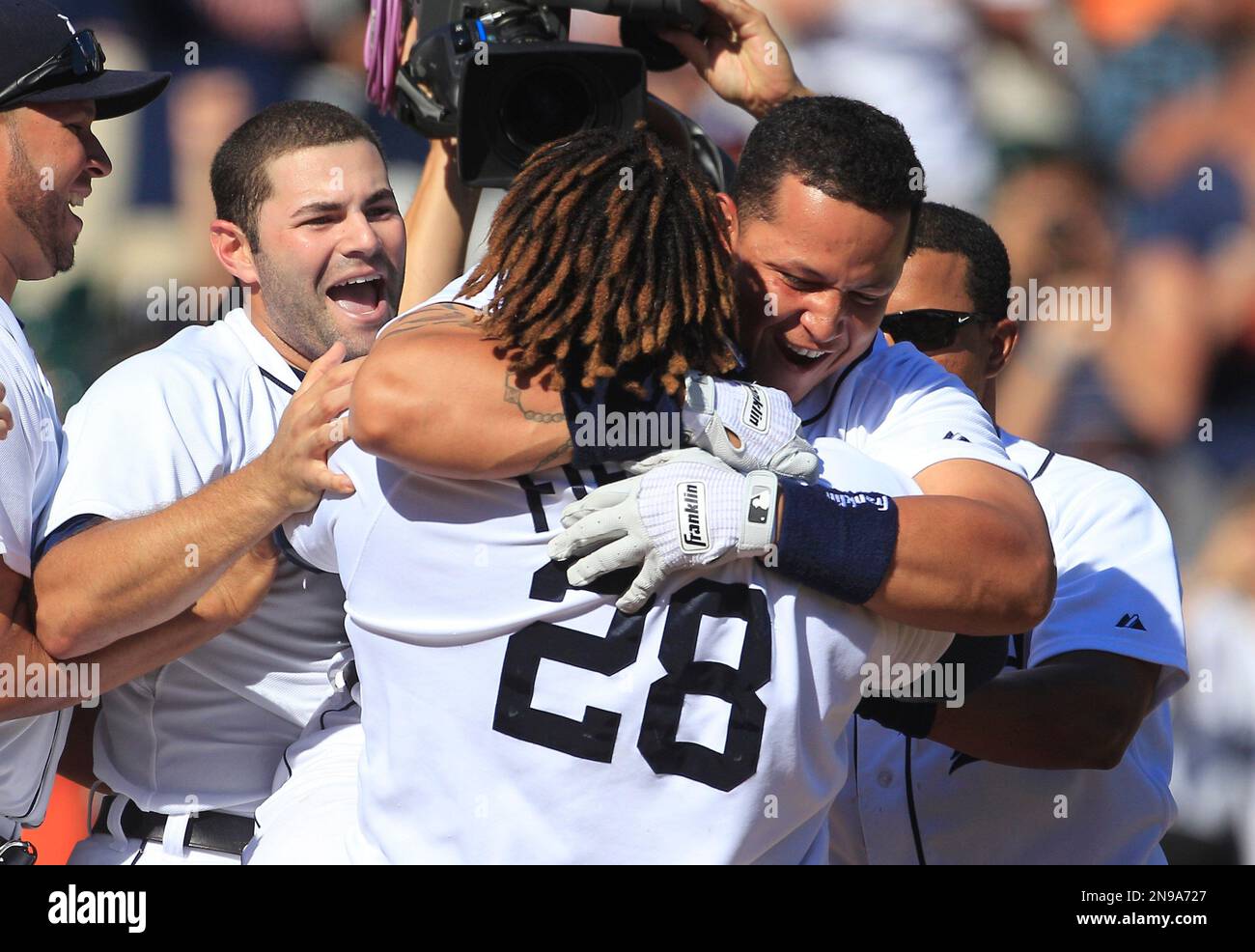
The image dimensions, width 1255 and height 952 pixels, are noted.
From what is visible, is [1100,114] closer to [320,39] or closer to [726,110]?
[726,110]

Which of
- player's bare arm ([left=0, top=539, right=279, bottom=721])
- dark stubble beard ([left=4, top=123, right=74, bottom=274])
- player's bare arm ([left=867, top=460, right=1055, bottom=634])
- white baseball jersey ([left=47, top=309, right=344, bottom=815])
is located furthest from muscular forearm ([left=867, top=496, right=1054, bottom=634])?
dark stubble beard ([left=4, top=123, right=74, bottom=274])

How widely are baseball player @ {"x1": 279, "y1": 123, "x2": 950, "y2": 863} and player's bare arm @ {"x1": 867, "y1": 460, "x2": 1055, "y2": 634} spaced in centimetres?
6

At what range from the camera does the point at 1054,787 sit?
7.82 ft

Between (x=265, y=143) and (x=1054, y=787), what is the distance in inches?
72.7

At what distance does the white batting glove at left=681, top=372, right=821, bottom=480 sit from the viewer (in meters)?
1.60

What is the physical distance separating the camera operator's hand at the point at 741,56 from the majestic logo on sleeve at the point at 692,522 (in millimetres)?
1493

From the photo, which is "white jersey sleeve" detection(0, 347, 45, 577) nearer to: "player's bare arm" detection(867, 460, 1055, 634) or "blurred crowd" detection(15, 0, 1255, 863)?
"player's bare arm" detection(867, 460, 1055, 634)

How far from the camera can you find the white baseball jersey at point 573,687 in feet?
5.27

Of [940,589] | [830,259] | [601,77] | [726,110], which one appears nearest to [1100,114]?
[726,110]

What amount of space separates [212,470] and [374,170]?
707 mm

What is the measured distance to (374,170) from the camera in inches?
103

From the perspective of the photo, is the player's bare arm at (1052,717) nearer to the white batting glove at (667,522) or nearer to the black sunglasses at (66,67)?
the white batting glove at (667,522)
